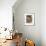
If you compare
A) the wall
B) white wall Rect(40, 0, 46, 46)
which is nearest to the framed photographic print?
the wall

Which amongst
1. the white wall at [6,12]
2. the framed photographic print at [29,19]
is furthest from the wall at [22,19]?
the white wall at [6,12]

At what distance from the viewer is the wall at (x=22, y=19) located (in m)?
4.95

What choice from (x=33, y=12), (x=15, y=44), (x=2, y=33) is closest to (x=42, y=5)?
(x=33, y=12)

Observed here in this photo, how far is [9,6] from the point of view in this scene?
4293 millimetres

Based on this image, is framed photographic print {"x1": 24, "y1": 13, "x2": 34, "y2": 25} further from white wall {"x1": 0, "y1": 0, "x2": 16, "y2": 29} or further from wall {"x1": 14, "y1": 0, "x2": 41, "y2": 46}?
white wall {"x1": 0, "y1": 0, "x2": 16, "y2": 29}

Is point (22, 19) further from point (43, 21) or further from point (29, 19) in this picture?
point (43, 21)

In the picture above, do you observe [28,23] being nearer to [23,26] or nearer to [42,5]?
[23,26]

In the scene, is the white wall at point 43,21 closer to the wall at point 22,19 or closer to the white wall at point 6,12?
the wall at point 22,19

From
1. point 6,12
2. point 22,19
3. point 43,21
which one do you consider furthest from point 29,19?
point 6,12

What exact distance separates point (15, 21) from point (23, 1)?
0.91 m

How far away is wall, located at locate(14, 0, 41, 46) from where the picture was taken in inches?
195

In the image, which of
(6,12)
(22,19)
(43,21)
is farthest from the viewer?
(22,19)

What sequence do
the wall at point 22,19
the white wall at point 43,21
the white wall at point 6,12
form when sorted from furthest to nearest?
the wall at point 22,19, the white wall at point 43,21, the white wall at point 6,12

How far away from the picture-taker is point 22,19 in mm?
4969
